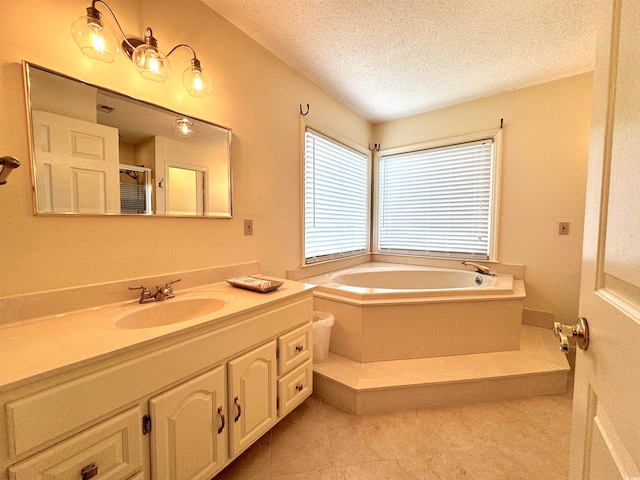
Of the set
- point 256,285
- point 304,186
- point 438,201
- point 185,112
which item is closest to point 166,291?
point 256,285

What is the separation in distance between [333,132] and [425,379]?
2.24m

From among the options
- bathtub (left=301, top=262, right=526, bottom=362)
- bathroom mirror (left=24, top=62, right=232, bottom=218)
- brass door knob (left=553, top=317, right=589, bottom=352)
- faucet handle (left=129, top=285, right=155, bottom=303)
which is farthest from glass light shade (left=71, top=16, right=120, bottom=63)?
brass door knob (left=553, top=317, right=589, bottom=352)

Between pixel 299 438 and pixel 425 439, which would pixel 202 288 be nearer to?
pixel 299 438

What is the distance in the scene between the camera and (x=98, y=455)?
0.75 meters

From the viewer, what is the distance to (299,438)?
1.42 meters

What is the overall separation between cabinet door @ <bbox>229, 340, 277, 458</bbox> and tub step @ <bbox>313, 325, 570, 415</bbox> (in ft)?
1.67

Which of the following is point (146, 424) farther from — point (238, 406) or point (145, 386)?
point (238, 406)

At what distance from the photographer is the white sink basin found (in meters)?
1.11

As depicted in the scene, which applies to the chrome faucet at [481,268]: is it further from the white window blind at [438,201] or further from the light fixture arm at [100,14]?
the light fixture arm at [100,14]

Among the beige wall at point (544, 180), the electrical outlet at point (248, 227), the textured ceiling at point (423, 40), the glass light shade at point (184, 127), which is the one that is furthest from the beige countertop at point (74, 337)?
the beige wall at point (544, 180)

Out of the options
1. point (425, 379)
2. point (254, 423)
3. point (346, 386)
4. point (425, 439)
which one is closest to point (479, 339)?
point (425, 379)

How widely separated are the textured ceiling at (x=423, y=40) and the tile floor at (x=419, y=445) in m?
2.40

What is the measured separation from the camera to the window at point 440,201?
2.68 m

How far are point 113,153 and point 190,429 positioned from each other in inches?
47.6
